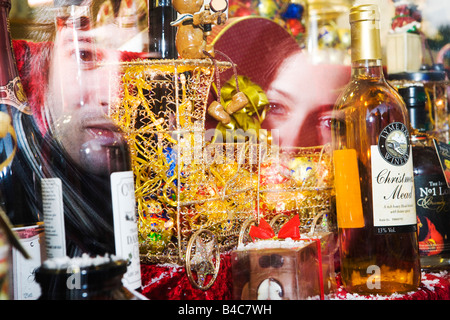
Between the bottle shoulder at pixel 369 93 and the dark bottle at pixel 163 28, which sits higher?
the dark bottle at pixel 163 28

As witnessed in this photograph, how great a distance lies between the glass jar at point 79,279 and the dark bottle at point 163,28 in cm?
40

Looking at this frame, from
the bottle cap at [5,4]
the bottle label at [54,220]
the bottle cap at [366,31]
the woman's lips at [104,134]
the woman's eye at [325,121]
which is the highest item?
the bottle cap at [5,4]

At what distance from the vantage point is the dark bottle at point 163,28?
0.76 meters

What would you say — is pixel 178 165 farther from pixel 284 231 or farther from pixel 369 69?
pixel 369 69

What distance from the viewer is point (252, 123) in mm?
787

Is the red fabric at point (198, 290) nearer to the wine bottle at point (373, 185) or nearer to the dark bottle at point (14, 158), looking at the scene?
the wine bottle at point (373, 185)

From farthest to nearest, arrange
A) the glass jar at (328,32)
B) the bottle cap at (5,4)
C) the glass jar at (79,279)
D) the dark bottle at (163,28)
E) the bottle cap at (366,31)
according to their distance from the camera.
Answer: the glass jar at (328,32) < the dark bottle at (163,28) < the bottle cap at (366,31) < the bottle cap at (5,4) < the glass jar at (79,279)

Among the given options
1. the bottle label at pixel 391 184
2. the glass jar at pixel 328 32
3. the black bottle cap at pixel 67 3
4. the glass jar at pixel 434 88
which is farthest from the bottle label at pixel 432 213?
the glass jar at pixel 328 32

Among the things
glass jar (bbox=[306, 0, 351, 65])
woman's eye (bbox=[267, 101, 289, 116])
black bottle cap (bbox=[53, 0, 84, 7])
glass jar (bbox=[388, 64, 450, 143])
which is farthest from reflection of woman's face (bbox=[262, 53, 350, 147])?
black bottle cap (bbox=[53, 0, 84, 7])

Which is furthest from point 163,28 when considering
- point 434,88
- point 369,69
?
point 434,88

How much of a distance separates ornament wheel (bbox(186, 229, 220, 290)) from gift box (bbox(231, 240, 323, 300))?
0.06 m
